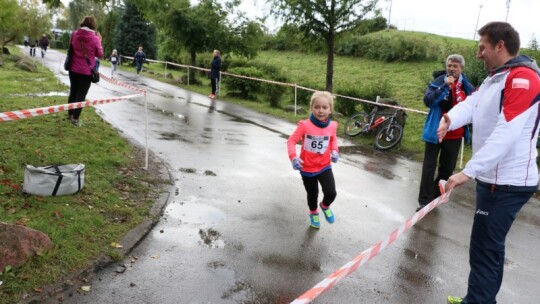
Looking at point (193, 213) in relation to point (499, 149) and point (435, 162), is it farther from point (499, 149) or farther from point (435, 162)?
point (499, 149)

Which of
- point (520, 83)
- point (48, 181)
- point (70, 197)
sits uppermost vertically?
point (520, 83)

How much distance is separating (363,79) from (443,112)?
21684mm

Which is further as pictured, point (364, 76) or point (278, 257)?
point (364, 76)

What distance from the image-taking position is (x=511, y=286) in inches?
167

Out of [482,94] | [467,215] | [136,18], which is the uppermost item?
[136,18]

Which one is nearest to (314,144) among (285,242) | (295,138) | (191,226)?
(295,138)

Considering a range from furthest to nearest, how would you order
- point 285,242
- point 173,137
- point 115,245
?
point 173,137 → point 285,242 → point 115,245

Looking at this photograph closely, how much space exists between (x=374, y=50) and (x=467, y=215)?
29225mm

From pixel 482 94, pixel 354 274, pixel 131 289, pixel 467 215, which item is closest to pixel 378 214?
pixel 467 215

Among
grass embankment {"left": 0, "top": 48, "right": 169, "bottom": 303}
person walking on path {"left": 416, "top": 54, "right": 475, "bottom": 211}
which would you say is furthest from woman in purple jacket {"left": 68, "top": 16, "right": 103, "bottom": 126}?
person walking on path {"left": 416, "top": 54, "right": 475, "bottom": 211}

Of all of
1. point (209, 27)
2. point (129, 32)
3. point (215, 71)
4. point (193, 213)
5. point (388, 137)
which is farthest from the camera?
point (129, 32)

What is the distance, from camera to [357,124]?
11969 millimetres

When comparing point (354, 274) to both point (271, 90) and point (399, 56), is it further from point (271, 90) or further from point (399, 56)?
point (399, 56)

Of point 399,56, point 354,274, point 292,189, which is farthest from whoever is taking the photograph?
point 399,56
